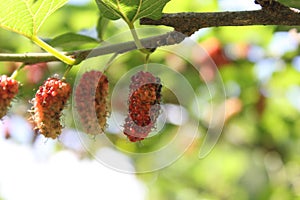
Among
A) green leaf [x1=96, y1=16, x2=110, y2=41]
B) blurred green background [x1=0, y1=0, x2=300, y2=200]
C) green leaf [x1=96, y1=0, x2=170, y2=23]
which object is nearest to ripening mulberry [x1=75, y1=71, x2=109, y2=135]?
green leaf [x1=96, y1=0, x2=170, y2=23]

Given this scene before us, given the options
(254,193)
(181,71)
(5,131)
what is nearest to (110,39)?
(181,71)

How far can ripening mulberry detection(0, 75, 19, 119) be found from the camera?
1316mm

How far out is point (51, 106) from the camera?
128 cm

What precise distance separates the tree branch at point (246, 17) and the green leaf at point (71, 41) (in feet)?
1.49

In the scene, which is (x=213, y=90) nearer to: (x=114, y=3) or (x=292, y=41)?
(x=292, y=41)

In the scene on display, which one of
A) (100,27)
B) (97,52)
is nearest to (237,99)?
(100,27)

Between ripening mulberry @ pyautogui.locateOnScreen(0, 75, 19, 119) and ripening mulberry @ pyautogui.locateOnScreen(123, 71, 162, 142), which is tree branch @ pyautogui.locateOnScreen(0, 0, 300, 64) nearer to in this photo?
ripening mulberry @ pyautogui.locateOnScreen(123, 71, 162, 142)

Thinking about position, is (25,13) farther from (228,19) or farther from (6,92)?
(228,19)

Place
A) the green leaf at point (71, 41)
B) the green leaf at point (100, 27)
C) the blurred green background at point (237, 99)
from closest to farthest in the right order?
the green leaf at point (71, 41), the green leaf at point (100, 27), the blurred green background at point (237, 99)

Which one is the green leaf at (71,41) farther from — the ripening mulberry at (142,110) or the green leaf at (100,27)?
the ripening mulberry at (142,110)

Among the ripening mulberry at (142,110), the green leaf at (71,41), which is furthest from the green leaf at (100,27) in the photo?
the ripening mulberry at (142,110)

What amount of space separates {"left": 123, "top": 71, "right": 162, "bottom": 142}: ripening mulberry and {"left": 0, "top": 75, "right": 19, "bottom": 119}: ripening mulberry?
0.28 m

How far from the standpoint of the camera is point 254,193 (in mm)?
2703

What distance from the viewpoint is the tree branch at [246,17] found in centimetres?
122
